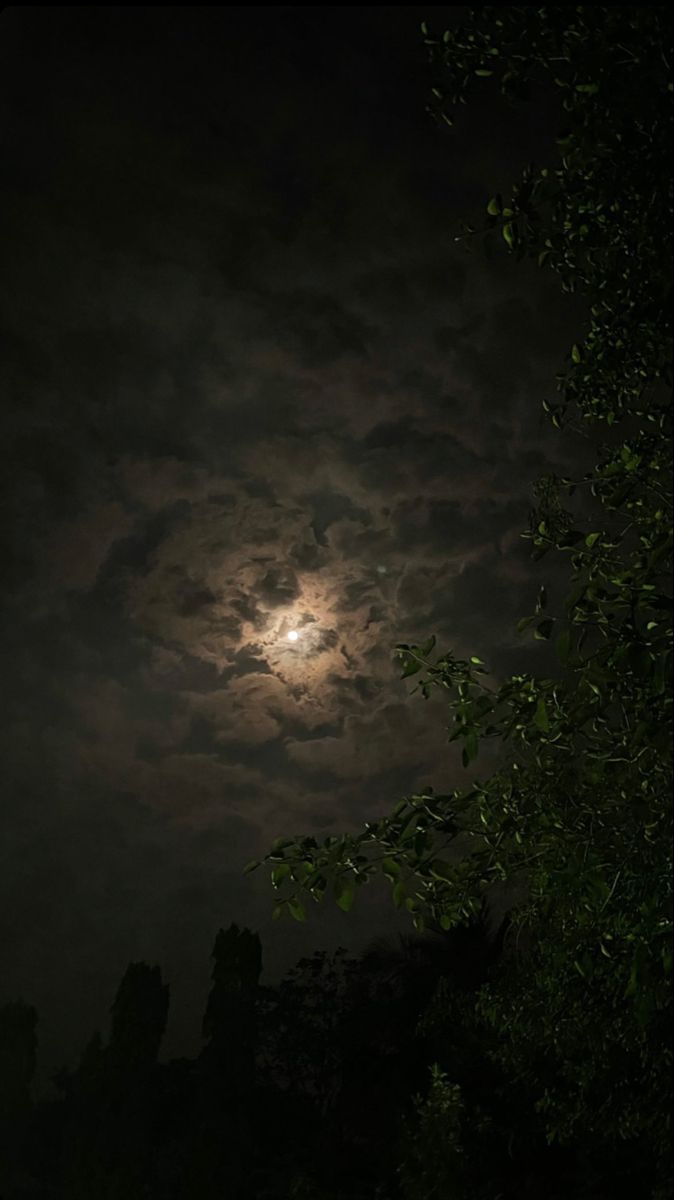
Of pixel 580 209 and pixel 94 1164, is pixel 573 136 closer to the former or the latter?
pixel 580 209

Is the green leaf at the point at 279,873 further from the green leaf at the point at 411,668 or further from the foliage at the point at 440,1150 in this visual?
the foliage at the point at 440,1150

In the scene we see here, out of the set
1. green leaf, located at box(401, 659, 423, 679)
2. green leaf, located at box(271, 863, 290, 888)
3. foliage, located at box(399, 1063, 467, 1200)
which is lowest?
foliage, located at box(399, 1063, 467, 1200)

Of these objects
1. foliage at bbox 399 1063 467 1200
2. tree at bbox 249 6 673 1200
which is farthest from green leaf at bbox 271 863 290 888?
foliage at bbox 399 1063 467 1200

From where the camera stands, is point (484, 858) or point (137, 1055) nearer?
point (484, 858)

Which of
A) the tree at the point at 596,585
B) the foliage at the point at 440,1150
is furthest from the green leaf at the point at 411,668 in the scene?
the foliage at the point at 440,1150

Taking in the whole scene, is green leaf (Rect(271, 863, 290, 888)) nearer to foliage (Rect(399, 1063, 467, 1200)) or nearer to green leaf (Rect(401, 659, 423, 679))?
green leaf (Rect(401, 659, 423, 679))

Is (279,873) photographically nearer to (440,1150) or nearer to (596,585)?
(596,585)

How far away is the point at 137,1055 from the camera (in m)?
40.5

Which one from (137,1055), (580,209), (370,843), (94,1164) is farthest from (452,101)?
(137,1055)

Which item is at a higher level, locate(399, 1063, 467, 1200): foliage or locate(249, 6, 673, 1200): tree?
locate(249, 6, 673, 1200): tree

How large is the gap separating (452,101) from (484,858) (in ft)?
9.96

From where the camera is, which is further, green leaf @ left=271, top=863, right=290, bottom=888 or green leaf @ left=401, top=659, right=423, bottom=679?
green leaf @ left=401, top=659, right=423, bottom=679

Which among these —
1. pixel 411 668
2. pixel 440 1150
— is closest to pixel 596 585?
pixel 411 668

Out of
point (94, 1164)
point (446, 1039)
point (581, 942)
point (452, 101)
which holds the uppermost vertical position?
point (452, 101)
